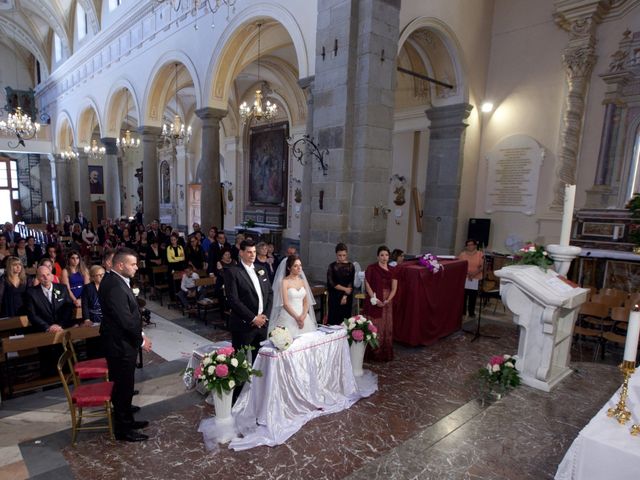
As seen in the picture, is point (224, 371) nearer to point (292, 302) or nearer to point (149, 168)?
point (292, 302)

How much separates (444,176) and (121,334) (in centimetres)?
873

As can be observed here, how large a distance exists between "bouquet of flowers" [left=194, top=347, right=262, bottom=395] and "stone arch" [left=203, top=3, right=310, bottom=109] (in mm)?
5943

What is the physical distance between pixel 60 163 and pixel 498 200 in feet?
76.8

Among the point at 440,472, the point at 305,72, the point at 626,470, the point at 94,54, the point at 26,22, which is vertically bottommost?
the point at 440,472

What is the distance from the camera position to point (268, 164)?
55.7 ft

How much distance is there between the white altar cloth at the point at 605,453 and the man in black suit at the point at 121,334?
11.1ft

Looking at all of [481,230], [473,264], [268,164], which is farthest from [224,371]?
[268,164]

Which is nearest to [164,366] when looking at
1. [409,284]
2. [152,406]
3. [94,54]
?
[152,406]

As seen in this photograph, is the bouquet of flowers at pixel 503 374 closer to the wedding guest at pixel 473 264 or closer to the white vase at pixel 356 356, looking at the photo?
the white vase at pixel 356 356

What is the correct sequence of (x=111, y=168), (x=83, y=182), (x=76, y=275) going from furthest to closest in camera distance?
(x=83, y=182) → (x=111, y=168) → (x=76, y=275)

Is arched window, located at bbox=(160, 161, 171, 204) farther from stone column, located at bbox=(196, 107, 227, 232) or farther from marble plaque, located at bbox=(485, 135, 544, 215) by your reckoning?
marble plaque, located at bbox=(485, 135, 544, 215)

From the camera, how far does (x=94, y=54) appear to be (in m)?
16.8

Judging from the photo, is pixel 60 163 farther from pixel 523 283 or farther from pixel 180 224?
pixel 523 283

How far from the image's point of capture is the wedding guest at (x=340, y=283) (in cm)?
563
